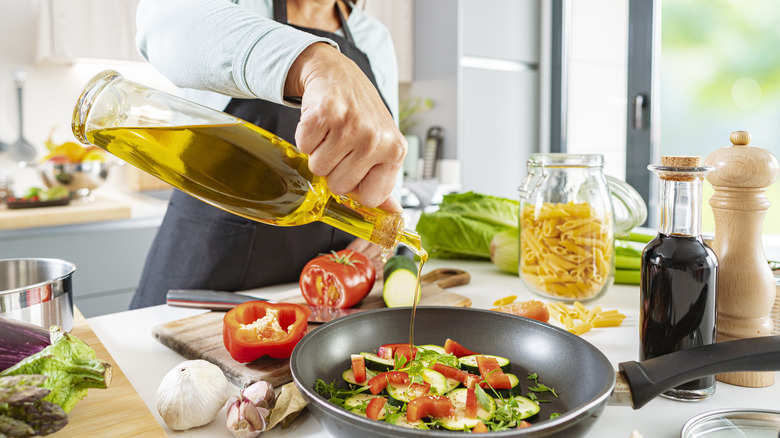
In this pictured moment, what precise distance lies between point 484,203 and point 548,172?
42cm

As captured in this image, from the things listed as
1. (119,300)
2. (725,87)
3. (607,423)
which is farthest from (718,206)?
(725,87)

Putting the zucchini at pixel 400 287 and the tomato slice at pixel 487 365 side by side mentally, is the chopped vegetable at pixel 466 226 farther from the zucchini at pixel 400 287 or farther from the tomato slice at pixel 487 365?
the tomato slice at pixel 487 365

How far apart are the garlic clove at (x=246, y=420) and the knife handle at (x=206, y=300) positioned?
0.39 m

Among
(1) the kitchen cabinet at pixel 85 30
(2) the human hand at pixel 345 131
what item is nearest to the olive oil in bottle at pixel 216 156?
→ (2) the human hand at pixel 345 131

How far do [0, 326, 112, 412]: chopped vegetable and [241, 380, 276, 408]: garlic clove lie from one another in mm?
141

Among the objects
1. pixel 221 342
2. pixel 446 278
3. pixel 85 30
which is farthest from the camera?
pixel 85 30

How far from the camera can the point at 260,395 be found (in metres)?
0.61

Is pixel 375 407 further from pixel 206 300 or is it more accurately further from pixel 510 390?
pixel 206 300

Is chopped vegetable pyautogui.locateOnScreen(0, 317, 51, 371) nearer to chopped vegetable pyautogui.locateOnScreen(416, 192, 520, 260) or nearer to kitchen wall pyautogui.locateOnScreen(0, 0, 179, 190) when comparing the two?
chopped vegetable pyautogui.locateOnScreen(416, 192, 520, 260)

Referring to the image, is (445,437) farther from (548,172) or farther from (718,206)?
(548,172)

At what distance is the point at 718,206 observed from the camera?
2.35 ft

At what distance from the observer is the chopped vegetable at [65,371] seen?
0.55 m

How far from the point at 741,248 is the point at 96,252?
87.9 inches

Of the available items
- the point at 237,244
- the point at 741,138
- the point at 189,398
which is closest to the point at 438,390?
the point at 189,398
